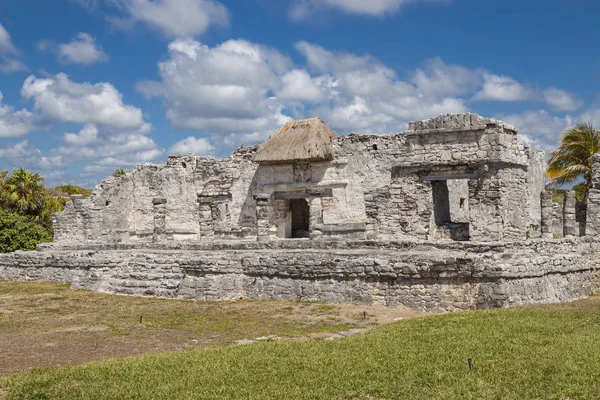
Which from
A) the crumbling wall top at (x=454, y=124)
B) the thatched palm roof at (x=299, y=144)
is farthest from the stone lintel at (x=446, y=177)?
the thatched palm roof at (x=299, y=144)

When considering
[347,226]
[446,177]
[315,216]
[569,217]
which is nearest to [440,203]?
[446,177]

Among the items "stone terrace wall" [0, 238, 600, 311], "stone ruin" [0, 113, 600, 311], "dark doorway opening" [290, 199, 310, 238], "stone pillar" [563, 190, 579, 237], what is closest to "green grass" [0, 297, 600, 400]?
"stone terrace wall" [0, 238, 600, 311]

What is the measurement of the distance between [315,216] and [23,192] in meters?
13.7

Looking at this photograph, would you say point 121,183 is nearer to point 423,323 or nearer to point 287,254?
point 287,254

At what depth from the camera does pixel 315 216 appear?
19.5 meters

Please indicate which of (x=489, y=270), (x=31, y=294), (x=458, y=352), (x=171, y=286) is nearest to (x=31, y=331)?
(x=171, y=286)

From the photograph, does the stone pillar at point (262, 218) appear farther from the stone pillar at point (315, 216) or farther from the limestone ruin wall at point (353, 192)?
the stone pillar at point (315, 216)

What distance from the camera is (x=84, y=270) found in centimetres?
1527

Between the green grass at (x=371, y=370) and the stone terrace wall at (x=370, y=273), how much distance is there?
2197 millimetres

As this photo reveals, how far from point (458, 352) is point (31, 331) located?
22.1 ft

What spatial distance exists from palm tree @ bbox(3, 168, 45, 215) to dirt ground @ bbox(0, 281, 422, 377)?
13315 mm

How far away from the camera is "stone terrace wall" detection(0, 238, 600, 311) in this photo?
10.3 metres

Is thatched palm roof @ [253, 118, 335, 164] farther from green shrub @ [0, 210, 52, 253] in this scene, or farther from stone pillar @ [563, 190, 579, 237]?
green shrub @ [0, 210, 52, 253]

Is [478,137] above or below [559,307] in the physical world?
above
